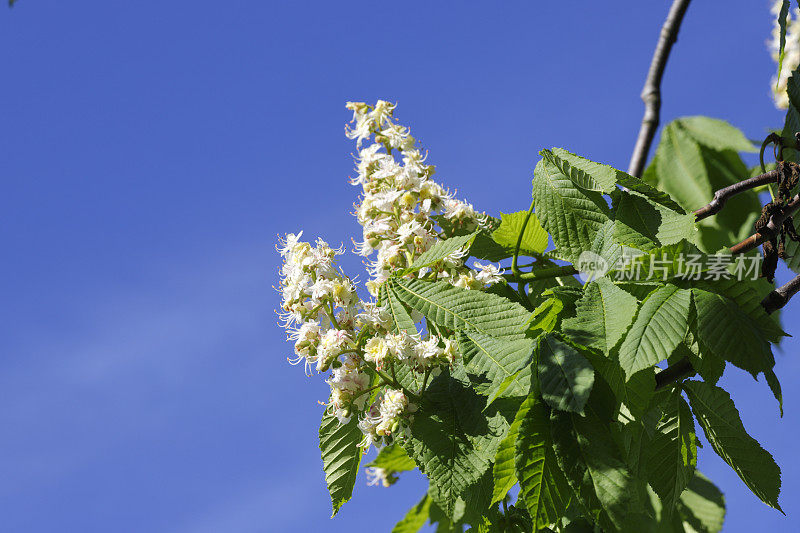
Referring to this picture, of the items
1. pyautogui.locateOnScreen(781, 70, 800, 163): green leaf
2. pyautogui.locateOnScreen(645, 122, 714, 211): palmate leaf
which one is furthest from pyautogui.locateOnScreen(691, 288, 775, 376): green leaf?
pyautogui.locateOnScreen(645, 122, 714, 211): palmate leaf

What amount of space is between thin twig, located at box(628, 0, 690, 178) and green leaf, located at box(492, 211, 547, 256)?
4.89 feet

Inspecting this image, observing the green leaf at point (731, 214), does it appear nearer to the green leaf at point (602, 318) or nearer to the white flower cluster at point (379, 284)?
the white flower cluster at point (379, 284)

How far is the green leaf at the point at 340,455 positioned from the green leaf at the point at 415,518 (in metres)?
1.19

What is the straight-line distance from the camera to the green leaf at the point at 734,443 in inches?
61.6

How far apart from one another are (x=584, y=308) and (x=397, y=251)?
0.59 meters

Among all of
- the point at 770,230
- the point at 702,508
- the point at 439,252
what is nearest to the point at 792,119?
the point at 770,230

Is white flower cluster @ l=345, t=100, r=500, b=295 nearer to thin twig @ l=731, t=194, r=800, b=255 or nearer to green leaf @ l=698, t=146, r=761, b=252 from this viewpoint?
thin twig @ l=731, t=194, r=800, b=255

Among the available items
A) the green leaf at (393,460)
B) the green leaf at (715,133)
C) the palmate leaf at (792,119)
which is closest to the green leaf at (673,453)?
the palmate leaf at (792,119)

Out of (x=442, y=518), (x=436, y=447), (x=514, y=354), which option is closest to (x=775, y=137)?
(x=514, y=354)

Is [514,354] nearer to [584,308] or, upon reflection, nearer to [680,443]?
[584,308]

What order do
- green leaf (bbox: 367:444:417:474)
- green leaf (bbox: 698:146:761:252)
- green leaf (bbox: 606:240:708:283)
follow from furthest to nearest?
green leaf (bbox: 698:146:761:252) < green leaf (bbox: 367:444:417:474) < green leaf (bbox: 606:240:708:283)

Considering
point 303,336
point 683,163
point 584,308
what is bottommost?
point 584,308

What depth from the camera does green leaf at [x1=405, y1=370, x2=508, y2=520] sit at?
161cm

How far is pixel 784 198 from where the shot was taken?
6.32 feet
